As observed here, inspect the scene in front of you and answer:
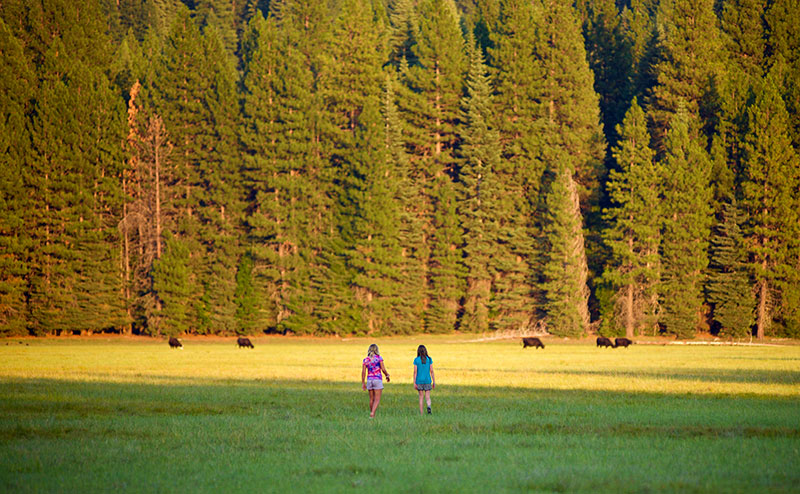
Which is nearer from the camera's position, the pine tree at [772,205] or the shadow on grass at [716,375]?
the shadow on grass at [716,375]

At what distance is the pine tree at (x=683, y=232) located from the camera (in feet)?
240

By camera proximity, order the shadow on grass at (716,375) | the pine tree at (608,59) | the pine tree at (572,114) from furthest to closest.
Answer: the pine tree at (608,59)
the pine tree at (572,114)
the shadow on grass at (716,375)

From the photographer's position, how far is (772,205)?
71750mm

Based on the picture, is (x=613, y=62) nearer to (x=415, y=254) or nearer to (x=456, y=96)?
(x=456, y=96)

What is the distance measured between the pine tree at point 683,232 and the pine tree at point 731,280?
121cm

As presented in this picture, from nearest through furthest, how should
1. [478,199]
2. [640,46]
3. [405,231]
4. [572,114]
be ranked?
[405,231], [478,199], [572,114], [640,46]

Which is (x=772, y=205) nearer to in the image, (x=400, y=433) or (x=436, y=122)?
(x=436, y=122)

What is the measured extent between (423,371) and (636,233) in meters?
57.9

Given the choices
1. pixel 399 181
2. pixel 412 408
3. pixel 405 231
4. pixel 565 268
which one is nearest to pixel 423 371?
pixel 412 408

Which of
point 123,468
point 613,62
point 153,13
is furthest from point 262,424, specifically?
point 153,13

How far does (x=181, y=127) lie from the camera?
80250mm

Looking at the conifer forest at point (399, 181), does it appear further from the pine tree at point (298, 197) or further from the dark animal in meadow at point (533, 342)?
the dark animal in meadow at point (533, 342)

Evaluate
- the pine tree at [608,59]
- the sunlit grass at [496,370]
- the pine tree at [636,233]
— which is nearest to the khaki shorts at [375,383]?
the sunlit grass at [496,370]

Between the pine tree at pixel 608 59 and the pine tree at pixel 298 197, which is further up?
the pine tree at pixel 608 59
